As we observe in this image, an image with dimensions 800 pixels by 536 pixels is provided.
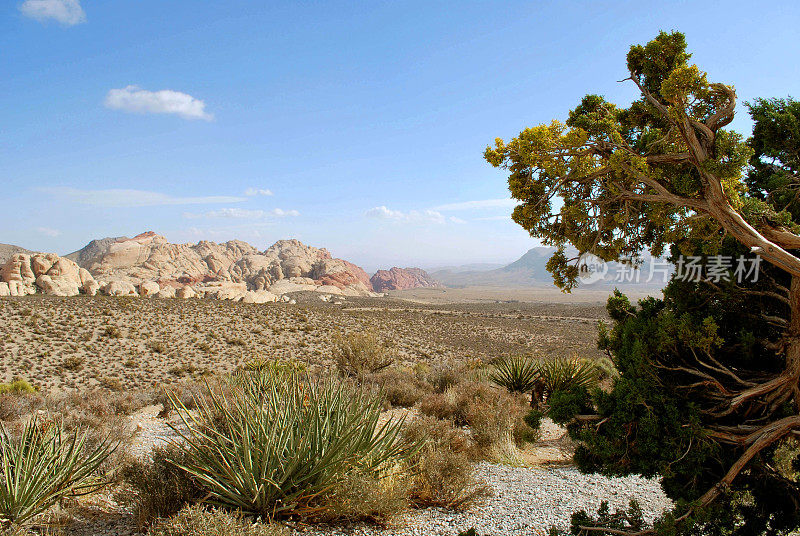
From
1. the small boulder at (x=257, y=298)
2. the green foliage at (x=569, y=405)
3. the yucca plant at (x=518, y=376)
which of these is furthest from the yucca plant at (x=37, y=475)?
the small boulder at (x=257, y=298)

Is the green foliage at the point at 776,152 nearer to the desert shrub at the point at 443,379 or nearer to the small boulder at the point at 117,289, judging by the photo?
the desert shrub at the point at 443,379

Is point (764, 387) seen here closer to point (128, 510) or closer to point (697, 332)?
point (697, 332)

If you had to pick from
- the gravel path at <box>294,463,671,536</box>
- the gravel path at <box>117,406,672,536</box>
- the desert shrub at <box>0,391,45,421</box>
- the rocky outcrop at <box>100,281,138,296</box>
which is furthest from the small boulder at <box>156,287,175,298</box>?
the gravel path at <box>294,463,671,536</box>

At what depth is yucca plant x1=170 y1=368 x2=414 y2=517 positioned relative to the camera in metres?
3.96

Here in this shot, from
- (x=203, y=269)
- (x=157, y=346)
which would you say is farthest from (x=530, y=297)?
(x=157, y=346)

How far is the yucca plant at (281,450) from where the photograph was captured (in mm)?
3959

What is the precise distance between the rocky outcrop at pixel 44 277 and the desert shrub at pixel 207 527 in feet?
174

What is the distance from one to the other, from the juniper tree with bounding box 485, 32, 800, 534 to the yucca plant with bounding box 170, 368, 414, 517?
219 centimetres

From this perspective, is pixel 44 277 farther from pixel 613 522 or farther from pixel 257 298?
pixel 613 522

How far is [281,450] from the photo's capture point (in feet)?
13.6

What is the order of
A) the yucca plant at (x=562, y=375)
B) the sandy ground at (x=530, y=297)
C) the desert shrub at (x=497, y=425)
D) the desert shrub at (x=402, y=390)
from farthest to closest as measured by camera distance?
the sandy ground at (x=530, y=297) < the desert shrub at (x=402, y=390) < the yucca plant at (x=562, y=375) < the desert shrub at (x=497, y=425)

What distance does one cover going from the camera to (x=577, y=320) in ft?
165

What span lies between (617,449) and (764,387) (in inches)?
58.0

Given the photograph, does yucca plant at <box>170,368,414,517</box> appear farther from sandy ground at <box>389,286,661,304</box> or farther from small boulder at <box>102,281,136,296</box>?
sandy ground at <box>389,286,661,304</box>
